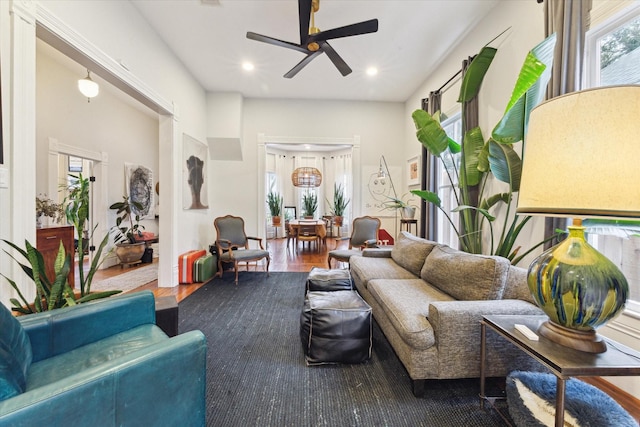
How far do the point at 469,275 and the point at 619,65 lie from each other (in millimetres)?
1710

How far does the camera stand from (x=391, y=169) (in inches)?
204

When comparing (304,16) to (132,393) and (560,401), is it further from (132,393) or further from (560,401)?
(560,401)

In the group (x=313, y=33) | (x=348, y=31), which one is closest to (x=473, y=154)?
(x=348, y=31)

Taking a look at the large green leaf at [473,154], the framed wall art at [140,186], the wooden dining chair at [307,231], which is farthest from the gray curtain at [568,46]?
the framed wall art at [140,186]

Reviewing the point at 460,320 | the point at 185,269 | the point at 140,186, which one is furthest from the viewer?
the point at 140,186

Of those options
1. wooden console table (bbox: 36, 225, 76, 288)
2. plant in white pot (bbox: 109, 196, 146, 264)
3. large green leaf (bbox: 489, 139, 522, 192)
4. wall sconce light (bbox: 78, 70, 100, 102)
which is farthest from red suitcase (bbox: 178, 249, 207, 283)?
large green leaf (bbox: 489, 139, 522, 192)

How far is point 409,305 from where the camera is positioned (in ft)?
6.07

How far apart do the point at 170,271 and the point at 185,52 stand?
311 cm

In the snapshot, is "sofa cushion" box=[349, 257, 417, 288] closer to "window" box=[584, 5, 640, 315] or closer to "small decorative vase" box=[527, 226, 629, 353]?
"window" box=[584, 5, 640, 315]

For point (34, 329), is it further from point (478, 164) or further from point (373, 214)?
point (373, 214)

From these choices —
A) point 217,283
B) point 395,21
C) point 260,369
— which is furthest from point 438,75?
point 217,283

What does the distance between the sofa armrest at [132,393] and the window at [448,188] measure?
357cm

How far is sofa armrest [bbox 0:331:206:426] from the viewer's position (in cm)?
73

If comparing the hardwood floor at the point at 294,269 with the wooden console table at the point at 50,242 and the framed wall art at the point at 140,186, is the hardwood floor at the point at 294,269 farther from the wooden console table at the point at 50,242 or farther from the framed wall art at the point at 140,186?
the framed wall art at the point at 140,186
